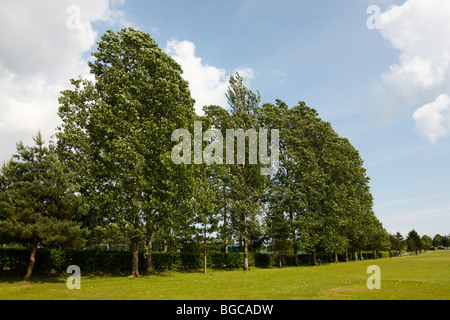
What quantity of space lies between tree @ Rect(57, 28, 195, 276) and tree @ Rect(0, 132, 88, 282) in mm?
3016

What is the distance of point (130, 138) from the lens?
91.6ft

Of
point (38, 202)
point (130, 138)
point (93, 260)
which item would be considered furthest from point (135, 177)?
point (93, 260)

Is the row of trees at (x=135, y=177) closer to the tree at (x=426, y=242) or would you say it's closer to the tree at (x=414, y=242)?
the tree at (x=414, y=242)

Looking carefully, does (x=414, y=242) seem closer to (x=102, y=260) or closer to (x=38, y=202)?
(x=102, y=260)

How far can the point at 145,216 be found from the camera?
3083 cm

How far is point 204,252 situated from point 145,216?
11751 mm

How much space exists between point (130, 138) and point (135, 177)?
3.57 meters

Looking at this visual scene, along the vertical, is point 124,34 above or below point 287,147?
above

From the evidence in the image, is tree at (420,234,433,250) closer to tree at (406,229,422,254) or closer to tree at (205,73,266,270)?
tree at (406,229,422,254)

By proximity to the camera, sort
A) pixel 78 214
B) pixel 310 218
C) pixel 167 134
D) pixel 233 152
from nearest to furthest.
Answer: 1. pixel 78 214
2. pixel 167 134
3. pixel 233 152
4. pixel 310 218

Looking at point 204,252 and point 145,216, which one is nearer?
point 145,216

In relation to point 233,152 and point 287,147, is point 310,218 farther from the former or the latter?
point 233,152

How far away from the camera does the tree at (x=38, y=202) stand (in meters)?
22.0

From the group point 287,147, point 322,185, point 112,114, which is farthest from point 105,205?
point 322,185
